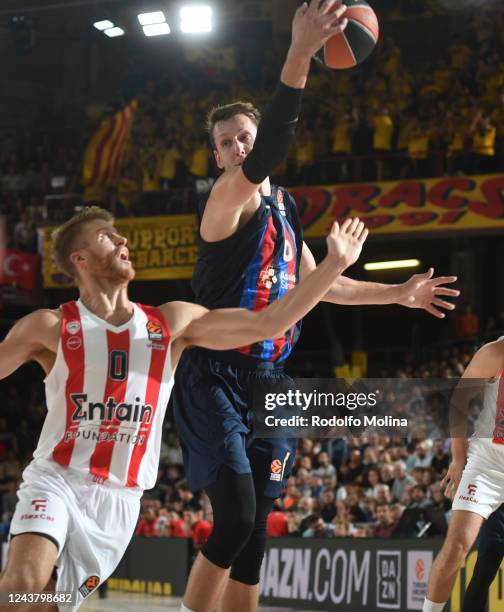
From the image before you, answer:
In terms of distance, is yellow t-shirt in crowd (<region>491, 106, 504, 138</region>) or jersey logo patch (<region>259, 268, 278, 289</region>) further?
yellow t-shirt in crowd (<region>491, 106, 504, 138</region>)

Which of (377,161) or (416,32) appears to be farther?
(416,32)

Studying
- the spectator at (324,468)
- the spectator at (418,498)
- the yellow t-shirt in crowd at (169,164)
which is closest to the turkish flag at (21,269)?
the yellow t-shirt in crowd at (169,164)

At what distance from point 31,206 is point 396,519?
13.3 metres

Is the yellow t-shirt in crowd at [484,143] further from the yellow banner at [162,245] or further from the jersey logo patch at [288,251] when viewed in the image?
the jersey logo patch at [288,251]

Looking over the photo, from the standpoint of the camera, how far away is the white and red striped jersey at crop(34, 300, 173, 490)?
401 cm

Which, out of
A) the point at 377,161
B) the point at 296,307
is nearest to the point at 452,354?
the point at 377,161

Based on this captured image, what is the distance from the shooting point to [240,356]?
191 inches

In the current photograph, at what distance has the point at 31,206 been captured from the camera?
71.2 ft

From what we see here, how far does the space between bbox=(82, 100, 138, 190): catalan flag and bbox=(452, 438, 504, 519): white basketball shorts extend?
14865 mm

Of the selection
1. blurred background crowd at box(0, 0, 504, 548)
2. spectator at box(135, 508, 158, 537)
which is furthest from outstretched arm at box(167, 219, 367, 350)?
spectator at box(135, 508, 158, 537)

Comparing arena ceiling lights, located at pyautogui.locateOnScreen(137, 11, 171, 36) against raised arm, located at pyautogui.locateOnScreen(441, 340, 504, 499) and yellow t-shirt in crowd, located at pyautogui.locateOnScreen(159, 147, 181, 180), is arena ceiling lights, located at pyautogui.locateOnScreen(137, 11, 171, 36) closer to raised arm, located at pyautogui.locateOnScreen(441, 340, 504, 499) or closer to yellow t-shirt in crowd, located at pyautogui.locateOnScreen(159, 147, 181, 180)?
yellow t-shirt in crowd, located at pyautogui.locateOnScreen(159, 147, 181, 180)

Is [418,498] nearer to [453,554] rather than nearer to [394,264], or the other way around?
[453,554]

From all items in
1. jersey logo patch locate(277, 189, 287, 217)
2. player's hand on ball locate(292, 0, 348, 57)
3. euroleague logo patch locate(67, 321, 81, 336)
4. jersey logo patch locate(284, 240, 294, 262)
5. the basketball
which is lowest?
euroleague logo patch locate(67, 321, 81, 336)

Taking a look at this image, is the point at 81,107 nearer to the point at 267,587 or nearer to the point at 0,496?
the point at 0,496
